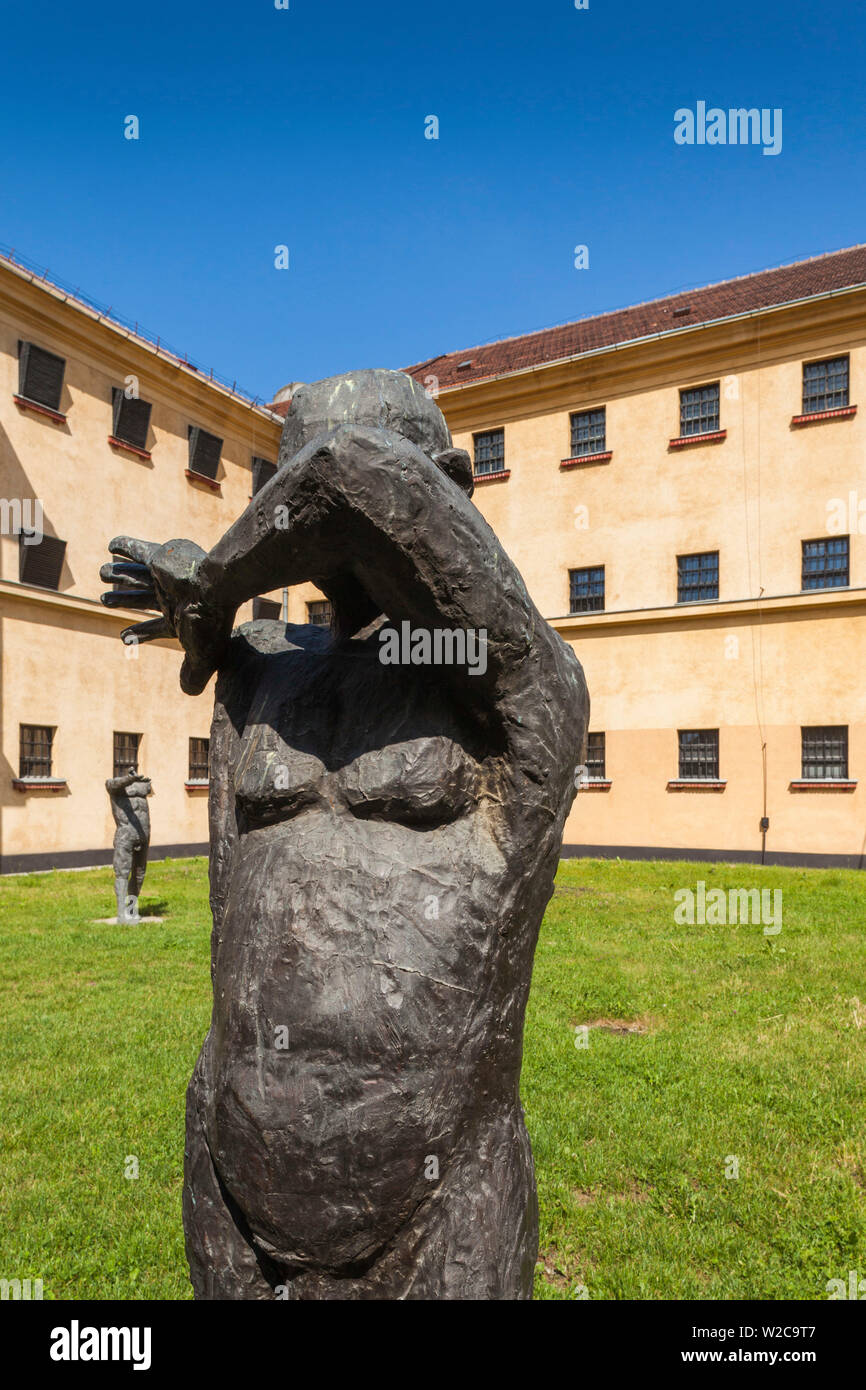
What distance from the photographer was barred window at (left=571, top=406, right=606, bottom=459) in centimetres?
2120

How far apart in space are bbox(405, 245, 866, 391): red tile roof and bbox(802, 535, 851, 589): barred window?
197 inches

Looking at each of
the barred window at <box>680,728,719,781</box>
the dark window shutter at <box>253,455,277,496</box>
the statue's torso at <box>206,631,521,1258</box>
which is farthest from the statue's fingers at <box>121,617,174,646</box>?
the dark window shutter at <box>253,455,277,496</box>

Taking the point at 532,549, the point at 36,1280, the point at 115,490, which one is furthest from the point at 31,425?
the point at 36,1280

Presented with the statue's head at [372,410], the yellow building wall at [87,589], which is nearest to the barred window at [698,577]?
the yellow building wall at [87,589]

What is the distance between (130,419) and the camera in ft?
65.3

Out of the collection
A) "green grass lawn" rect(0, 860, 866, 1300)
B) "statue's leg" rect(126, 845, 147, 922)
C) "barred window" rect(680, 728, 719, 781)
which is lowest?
"green grass lawn" rect(0, 860, 866, 1300)

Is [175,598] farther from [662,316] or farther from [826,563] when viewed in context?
[662,316]

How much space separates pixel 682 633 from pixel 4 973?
49.7 ft

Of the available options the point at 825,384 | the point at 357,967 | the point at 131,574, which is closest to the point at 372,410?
the point at 131,574

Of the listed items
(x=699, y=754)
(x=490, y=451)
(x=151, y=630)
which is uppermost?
(x=490, y=451)

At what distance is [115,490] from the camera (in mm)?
19500

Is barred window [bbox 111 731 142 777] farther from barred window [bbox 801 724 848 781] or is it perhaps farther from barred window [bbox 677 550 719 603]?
barred window [bbox 801 724 848 781]

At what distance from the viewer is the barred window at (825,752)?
18078mm

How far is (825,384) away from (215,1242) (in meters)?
20.3
